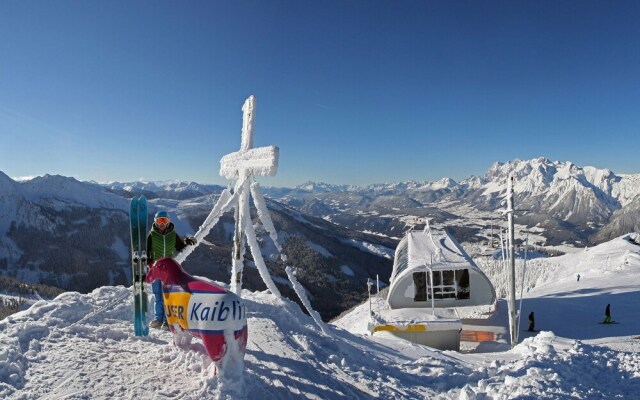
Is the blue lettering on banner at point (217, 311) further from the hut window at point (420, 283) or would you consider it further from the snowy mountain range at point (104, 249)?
the snowy mountain range at point (104, 249)

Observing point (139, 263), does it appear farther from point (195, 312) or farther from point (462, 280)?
point (462, 280)

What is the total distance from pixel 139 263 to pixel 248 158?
3115 millimetres

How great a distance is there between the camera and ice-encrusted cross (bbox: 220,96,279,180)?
8449mm

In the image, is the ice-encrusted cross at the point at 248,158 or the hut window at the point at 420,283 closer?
the ice-encrusted cross at the point at 248,158

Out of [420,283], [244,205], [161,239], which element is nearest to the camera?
[161,239]

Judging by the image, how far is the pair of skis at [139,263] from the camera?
8273mm

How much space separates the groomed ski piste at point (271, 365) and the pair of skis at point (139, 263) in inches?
16.8

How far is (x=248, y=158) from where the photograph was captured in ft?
29.5

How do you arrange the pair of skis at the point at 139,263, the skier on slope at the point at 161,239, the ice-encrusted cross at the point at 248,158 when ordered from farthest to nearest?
the ice-encrusted cross at the point at 248,158, the pair of skis at the point at 139,263, the skier on slope at the point at 161,239

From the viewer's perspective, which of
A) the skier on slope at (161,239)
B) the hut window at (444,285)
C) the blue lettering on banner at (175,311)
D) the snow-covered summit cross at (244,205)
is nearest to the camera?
the blue lettering on banner at (175,311)

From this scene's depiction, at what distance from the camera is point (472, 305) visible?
84.2 feet

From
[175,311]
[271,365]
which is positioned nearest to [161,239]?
[175,311]

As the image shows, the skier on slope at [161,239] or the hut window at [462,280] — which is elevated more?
the skier on slope at [161,239]

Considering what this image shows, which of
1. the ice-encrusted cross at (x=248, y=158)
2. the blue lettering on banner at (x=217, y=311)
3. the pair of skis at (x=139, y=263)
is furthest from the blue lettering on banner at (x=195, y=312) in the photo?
the ice-encrusted cross at (x=248, y=158)
